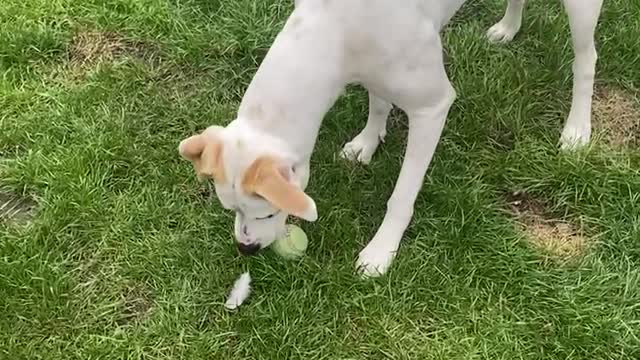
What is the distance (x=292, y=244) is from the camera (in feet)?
11.0

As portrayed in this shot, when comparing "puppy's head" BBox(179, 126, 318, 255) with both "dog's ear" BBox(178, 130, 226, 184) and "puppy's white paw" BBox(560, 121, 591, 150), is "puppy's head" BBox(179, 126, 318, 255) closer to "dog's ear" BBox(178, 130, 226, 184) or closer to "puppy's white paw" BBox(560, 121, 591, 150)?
"dog's ear" BBox(178, 130, 226, 184)

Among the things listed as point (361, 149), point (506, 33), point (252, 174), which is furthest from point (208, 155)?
point (506, 33)

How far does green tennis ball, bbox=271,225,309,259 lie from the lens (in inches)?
132

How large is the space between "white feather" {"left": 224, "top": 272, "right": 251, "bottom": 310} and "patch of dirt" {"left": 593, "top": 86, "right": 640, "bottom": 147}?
4.75ft

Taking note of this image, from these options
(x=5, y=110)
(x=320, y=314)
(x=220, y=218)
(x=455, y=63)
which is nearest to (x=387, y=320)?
(x=320, y=314)

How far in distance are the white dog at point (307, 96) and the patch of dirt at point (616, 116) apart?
0.94 meters

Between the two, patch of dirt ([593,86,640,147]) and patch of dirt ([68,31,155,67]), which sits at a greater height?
patch of dirt ([593,86,640,147])

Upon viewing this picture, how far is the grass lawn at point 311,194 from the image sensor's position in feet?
10.6

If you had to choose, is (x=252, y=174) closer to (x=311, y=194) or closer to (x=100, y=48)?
(x=311, y=194)

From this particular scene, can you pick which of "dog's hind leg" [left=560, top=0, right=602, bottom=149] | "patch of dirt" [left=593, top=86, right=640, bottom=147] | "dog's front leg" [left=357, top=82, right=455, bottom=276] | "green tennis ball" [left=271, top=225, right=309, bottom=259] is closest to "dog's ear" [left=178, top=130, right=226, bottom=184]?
"green tennis ball" [left=271, top=225, right=309, bottom=259]

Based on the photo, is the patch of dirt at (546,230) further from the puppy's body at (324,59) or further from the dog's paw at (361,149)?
the puppy's body at (324,59)

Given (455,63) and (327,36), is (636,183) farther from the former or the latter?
(327,36)

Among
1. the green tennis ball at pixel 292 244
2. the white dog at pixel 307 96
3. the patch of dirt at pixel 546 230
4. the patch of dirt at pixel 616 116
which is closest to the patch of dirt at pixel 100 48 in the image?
the green tennis ball at pixel 292 244

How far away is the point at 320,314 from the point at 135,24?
1.72 m
